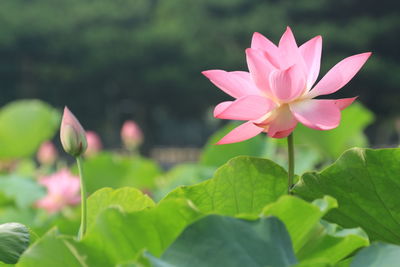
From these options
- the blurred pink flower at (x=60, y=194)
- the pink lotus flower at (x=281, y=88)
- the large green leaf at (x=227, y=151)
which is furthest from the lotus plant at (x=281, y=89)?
the blurred pink flower at (x=60, y=194)

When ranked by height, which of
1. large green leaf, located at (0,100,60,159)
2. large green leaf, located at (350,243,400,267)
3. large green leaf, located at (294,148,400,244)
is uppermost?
large green leaf, located at (294,148,400,244)

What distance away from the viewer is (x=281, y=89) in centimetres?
39

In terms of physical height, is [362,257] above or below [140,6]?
below

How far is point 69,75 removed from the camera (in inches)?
545

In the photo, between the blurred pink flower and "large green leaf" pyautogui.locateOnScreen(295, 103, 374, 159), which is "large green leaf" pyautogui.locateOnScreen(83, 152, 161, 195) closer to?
the blurred pink flower

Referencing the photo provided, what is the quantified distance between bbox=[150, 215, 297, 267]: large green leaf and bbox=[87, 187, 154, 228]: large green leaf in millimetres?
97

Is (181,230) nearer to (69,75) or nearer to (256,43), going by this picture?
(256,43)

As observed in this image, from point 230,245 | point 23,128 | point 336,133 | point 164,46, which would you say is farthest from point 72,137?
point 164,46

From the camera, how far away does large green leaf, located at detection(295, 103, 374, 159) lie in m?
1.32

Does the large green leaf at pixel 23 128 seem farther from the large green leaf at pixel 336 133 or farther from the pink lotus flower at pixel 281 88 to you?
the pink lotus flower at pixel 281 88

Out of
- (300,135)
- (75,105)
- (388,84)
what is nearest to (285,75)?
(300,135)

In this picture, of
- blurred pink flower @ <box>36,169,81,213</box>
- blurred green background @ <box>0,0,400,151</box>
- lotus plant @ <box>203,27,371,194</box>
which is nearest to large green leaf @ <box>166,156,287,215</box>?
lotus plant @ <box>203,27,371,194</box>

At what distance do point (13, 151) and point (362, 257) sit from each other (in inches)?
56.4

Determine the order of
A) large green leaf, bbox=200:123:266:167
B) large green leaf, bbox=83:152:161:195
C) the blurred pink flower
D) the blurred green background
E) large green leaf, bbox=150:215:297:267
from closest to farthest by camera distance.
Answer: large green leaf, bbox=150:215:297:267, large green leaf, bbox=200:123:266:167, the blurred pink flower, large green leaf, bbox=83:152:161:195, the blurred green background
